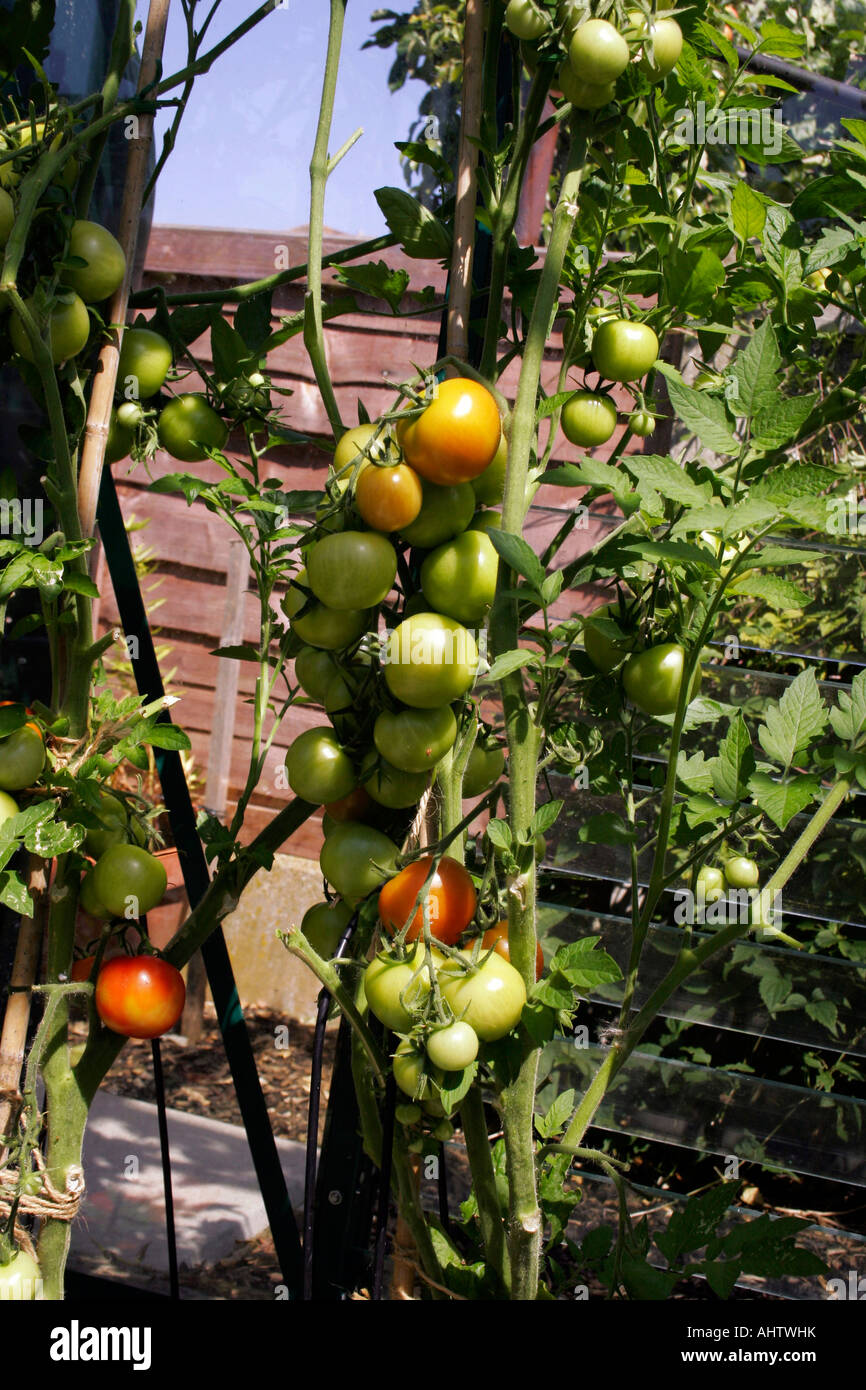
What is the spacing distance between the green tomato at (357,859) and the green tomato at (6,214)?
1.50 feet

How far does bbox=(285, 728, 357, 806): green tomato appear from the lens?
68 cm

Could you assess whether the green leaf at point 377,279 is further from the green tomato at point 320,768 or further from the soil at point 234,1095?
the soil at point 234,1095

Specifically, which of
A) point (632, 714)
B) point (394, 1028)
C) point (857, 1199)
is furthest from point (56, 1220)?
point (857, 1199)

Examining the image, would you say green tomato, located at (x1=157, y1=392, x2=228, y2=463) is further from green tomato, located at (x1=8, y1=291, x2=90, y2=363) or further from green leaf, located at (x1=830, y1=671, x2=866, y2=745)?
green leaf, located at (x1=830, y1=671, x2=866, y2=745)

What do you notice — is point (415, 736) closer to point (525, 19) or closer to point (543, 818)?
point (543, 818)

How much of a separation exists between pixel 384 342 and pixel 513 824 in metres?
1.96

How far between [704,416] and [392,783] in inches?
12.1

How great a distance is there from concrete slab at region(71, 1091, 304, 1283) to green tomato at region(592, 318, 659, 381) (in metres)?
1.25

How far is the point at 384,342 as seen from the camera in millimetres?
2369

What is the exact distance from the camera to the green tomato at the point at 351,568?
595 millimetres

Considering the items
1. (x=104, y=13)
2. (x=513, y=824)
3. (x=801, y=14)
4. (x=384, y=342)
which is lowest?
(x=513, y=824)

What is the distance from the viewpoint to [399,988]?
60 cm
